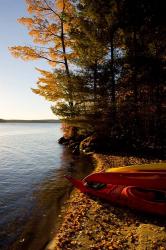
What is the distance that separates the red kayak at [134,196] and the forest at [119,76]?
9846 millimetres

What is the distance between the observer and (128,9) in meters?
20.2

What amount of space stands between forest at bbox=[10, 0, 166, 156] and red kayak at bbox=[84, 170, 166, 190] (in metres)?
9.47

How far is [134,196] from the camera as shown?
1077cm

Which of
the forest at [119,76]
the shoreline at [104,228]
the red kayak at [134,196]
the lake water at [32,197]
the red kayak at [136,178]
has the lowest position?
the lake water at [32,197]

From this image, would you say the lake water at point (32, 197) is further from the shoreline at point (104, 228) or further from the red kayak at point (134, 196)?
the red kayak at point (134, 196)

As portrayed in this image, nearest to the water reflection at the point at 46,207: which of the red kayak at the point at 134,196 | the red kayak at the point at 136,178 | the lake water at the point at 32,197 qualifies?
the lake water at the point at 32,197

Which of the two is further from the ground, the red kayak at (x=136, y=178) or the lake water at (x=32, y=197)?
the red kayak at (x=136, y=178)

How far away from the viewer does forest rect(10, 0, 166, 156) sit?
20656 mm

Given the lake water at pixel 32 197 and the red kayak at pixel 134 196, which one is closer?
the lake water at pixel 32 197

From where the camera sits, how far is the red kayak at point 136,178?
35.2 feet

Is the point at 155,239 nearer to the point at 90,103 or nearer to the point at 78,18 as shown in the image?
the point at 90,103

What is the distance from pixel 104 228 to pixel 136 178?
8.39ft

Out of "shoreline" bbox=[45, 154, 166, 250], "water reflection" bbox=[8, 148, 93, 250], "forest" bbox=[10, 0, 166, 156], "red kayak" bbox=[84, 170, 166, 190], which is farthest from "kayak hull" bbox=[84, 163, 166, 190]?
"forest" bbox=[10, 0, 166, 156]

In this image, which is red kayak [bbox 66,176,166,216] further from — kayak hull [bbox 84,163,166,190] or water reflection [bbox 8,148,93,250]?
water reflection [bbox 8,148,93,250]
